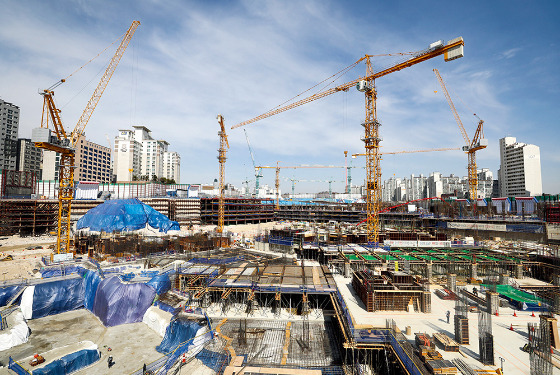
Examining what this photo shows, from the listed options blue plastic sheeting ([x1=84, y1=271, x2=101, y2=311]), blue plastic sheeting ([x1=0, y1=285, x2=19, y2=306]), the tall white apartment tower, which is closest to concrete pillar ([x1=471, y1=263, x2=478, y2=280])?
blue plastic sheeting ([x1=84, y1=271, x2=101, y2=311])

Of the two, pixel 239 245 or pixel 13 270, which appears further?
pixel 239 245

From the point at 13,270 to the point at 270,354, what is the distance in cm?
3697

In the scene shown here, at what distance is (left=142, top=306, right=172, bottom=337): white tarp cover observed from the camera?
22183 millimetres

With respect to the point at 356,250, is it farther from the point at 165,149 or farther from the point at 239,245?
the point at 165,149

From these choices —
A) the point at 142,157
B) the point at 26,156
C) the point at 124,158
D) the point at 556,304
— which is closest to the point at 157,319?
the point at 556,304

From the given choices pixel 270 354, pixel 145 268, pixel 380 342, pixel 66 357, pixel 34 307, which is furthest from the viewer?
pixel 145 268

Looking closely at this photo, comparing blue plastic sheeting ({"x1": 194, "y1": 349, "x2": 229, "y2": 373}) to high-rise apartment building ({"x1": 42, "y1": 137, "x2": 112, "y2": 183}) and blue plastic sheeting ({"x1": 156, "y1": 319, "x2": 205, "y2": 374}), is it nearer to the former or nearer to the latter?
blue plastic sheeting ({"x1": 156, "y1": 319, "x2": 205, "y2": 374})

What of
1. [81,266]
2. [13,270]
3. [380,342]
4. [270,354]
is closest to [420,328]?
[380,342]

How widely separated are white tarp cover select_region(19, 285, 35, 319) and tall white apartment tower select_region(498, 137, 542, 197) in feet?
489

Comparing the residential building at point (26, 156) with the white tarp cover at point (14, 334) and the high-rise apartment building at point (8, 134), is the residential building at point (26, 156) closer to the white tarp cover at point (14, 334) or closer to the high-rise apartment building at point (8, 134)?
the high-rise apartment building at point (8, 134)

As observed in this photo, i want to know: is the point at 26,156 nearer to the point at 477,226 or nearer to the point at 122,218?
the point at 122,218

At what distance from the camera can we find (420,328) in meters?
17.4

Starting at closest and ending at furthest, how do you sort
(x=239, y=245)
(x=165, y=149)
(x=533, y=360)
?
(x=533, y=360), (x=239, y=245), (x=165, y=149)

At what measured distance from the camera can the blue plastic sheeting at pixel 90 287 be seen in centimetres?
2728
